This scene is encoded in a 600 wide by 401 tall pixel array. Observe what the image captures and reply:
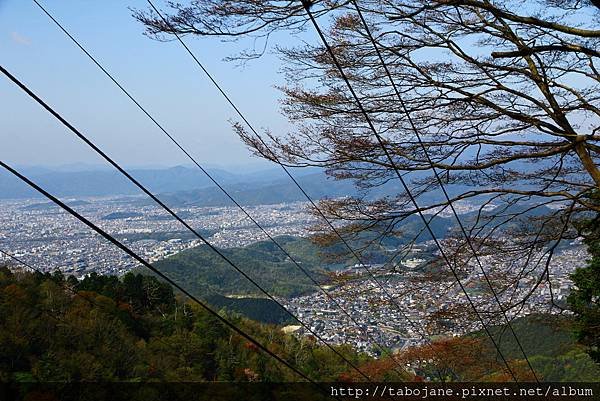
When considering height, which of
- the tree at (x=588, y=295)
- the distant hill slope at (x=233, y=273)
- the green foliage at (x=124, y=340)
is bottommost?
the green foliage at (x=124, y=340)

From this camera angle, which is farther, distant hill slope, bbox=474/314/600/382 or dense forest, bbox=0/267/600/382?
distant hill slope, bbox=474/314/600/382

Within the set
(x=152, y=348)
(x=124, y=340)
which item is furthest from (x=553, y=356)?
(x=124, y=340)

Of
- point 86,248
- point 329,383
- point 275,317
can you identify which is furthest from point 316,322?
point 86,248

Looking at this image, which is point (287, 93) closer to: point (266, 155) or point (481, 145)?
point (266, 155)

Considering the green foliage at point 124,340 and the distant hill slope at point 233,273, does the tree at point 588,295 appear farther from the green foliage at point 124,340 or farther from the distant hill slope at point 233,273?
the distant hill slope at point 233,273

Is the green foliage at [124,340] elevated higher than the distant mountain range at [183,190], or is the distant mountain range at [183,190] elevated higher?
the distant mountain range at [183,190]

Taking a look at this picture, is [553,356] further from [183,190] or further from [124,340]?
[183,190]

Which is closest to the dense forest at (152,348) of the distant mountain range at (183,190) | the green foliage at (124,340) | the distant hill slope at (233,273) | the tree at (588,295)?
the green foliage at (124,340)

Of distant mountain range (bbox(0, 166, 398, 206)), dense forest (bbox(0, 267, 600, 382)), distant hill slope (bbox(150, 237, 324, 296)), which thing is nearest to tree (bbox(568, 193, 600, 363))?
dense forest (bbox(0, 267, 600, 382))

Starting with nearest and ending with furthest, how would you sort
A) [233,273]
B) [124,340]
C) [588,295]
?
[588,295]
[124,340]
[233,273]

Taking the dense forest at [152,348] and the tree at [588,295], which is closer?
the tree at [588,295]

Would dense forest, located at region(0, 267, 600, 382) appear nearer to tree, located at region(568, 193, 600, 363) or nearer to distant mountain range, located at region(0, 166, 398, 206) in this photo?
tree, located at region(568, 193, 600, 363)
